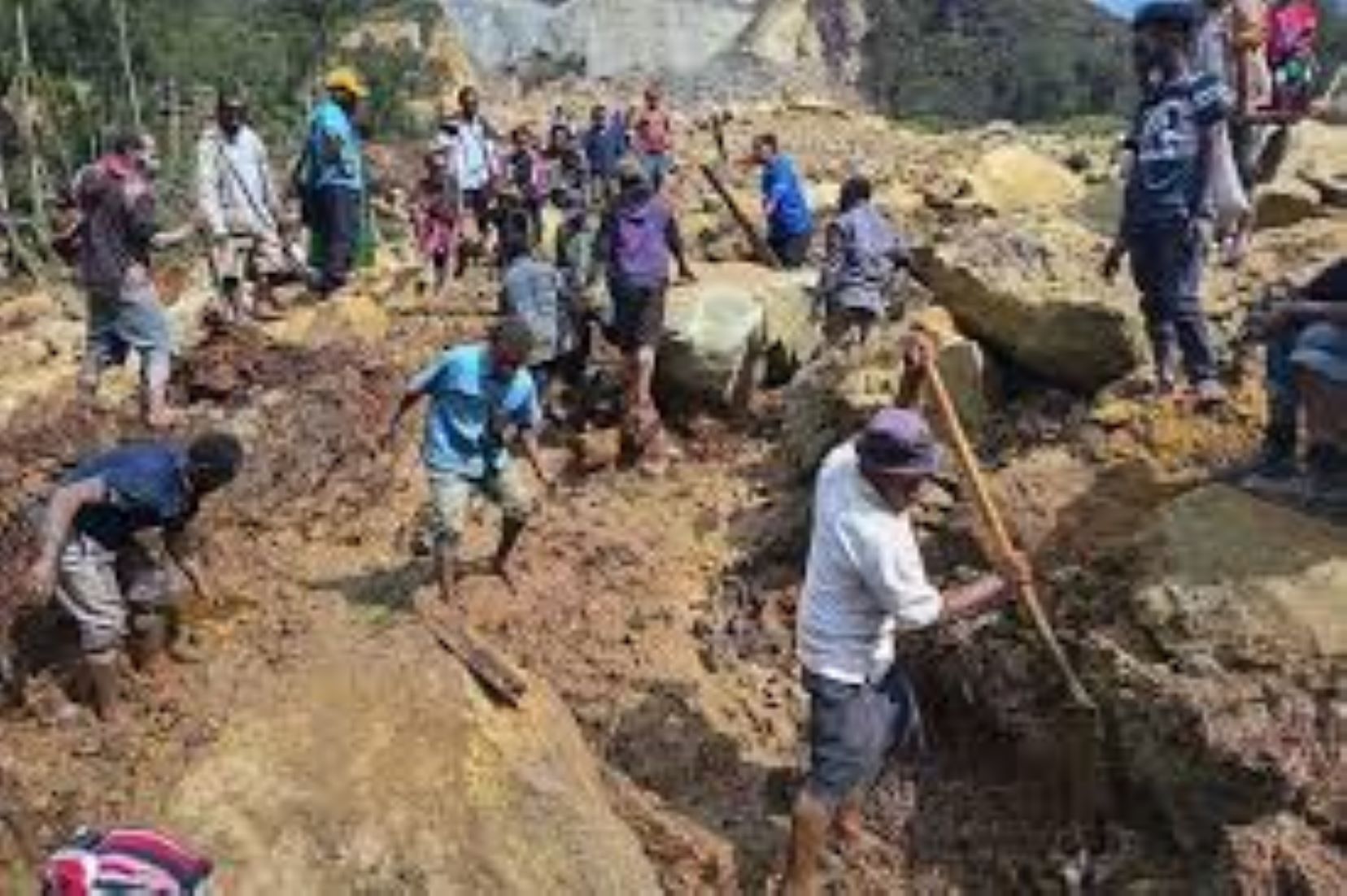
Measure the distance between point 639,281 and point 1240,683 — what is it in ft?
14.8

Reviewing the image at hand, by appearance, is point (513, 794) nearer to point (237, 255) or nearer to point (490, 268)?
point (237, 255)

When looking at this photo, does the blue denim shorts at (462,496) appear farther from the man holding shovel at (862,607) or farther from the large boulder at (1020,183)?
the large boulder at (1020,183)

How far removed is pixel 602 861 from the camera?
6.98 meters

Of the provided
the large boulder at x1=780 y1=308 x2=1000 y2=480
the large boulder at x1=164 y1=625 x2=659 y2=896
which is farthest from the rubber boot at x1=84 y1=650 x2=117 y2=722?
the large boulder at x1=780 y1=308 x2=1000 y2=480

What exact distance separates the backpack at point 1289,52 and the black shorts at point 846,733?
559 centimetres

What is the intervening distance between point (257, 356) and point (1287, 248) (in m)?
5.61

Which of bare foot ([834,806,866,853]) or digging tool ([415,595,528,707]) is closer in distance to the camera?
bare foot ([834,806,866,853])

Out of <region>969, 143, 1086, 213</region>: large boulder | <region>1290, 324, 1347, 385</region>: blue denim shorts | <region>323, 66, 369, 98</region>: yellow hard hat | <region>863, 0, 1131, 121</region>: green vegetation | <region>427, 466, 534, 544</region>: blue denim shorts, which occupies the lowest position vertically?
<region>863, 0, 1131, 121</region>: green vegetation

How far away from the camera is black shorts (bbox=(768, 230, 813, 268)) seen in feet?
45.3

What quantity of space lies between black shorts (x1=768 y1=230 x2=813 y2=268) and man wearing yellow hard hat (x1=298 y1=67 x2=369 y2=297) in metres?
2.86

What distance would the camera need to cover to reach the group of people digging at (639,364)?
6.23 m

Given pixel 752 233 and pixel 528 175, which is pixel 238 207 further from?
pixel 528 175

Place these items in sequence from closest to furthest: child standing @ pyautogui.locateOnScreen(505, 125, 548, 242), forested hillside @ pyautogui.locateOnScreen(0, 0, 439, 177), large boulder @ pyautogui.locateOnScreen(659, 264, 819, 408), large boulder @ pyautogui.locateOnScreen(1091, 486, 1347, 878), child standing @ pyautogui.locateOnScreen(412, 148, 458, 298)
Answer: large boulder @ pyautogui.locateOnScreen(1091, 486, 1347, 878), large boulder @ pyautogui.locateOnScreen(659, 264, 819, 408), child standing @ pyautogui.locateOnScreen(412, 148, 458, 298), child standing @ pyautogui.locateOnScreen(505, 125, 548, 242), forested hillside @ pyautogui.locateOnScreen(0, 0, 439, 177)

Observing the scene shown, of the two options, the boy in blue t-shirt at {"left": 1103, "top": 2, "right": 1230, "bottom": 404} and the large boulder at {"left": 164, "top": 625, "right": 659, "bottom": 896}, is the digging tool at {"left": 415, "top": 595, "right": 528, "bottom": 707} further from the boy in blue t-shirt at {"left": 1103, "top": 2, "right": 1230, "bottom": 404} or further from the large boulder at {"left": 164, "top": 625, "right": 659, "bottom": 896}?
the boy in blue t-shirt at {"left": 1103, "top": 2, "right": 1230, "bottom": 404}
